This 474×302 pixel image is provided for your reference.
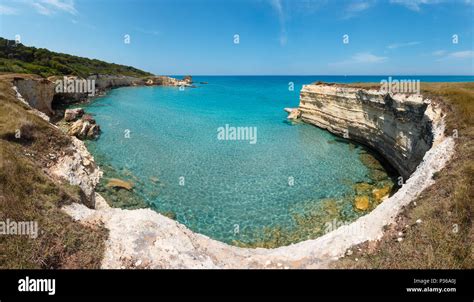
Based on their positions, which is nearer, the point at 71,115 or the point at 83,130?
the point at 83,130

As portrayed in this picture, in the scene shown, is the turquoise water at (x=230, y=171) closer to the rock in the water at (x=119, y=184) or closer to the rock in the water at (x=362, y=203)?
the rock in the water at (x=119, y=184)

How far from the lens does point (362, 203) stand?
64.8 ft

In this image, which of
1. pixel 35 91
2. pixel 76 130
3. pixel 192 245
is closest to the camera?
pixel 192 245

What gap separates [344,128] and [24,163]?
38433 millimetres

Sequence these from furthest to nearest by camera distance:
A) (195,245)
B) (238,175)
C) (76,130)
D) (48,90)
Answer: (48,90)
(76,130)
(238,175)
(195,245)

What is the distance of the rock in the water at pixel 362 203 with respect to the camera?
63.4 ft

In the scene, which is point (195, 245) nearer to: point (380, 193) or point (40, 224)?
point (40, 224)

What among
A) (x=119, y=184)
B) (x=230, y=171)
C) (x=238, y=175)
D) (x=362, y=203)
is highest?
(x=230, y=171)

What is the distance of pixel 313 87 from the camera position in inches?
1870

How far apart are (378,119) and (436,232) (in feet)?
83.7

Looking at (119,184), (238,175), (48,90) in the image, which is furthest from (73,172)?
(48,90)

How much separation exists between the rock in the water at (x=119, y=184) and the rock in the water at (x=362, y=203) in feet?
58.8
